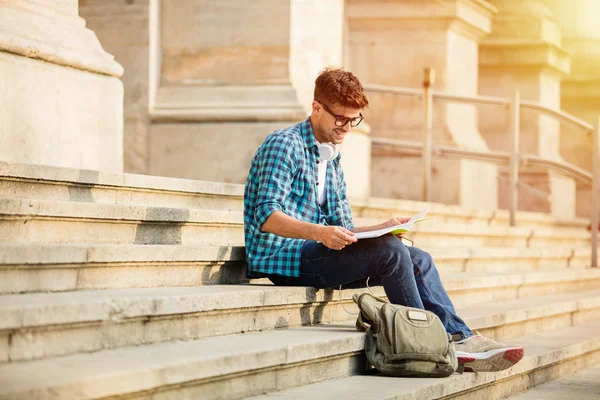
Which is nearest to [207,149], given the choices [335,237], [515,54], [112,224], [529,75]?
[112,224]

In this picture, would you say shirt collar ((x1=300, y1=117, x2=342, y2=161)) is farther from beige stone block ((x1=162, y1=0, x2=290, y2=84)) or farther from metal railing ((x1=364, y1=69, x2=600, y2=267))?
metal railing ((x1=364, y1=69, x2=600, y2=267))

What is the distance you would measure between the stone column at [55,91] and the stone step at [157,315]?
183cm

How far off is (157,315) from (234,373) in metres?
0.35

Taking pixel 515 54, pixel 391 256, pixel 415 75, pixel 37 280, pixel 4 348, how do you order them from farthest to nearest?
1. pixel 515 54
2. pixel 415 75
3. pixel 391 256
4. pixel 37 280
5. pixel 4 348

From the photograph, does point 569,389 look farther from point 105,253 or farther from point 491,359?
point 105,253

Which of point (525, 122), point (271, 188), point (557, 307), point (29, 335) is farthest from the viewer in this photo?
point (525, 122)

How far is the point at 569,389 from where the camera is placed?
5930mm

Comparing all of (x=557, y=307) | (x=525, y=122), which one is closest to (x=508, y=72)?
(x=525, y=122)

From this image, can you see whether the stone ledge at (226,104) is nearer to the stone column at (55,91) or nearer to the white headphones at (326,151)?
the stone column at (55,91)

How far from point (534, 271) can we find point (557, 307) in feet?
3.86

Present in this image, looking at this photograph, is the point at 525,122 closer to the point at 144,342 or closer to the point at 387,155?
the point at 387,155

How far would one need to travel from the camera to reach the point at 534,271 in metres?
8.57

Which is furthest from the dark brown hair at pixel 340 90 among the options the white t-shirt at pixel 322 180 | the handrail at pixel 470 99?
the handrail at pixel 470 99

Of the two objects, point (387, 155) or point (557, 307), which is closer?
point (557, 307)
